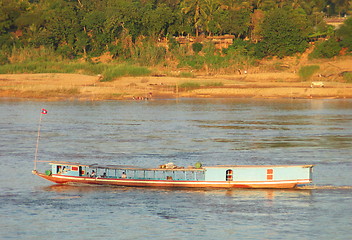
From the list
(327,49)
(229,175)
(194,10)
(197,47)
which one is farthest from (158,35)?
(229,175)

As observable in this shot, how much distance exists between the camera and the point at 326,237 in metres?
28.9

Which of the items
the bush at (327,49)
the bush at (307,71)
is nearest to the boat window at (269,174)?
the bush at (307,71)

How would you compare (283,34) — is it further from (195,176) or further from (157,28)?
(195,176)

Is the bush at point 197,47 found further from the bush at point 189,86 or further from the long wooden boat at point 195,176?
the long wooden boat at point 195,176

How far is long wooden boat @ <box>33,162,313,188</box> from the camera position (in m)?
36.3

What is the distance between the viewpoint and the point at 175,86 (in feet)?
279

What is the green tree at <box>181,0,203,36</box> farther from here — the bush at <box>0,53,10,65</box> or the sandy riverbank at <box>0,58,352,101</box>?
the bush at <box>0,53,10,65</box>

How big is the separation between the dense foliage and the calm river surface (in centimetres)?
1451

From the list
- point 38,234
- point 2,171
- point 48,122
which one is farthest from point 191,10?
point 38,234

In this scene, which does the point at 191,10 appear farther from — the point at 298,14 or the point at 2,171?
the point at 2,171

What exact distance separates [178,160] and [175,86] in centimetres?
4105

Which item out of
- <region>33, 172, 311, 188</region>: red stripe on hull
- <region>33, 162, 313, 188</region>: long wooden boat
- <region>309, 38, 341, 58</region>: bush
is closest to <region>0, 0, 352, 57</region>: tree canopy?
<region>309, 38, 341, 58</region>: bush

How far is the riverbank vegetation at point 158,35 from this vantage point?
91.1 m

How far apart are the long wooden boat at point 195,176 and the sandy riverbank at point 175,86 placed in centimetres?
4427
